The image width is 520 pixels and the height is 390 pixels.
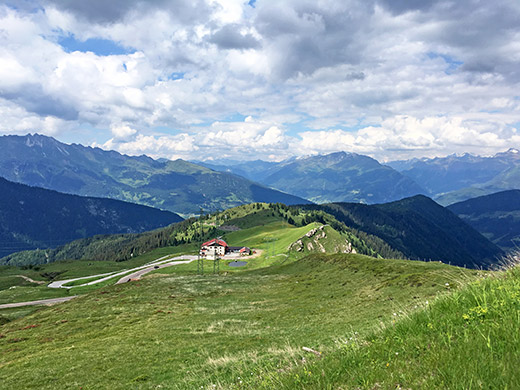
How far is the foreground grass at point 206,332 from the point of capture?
54.3 feet

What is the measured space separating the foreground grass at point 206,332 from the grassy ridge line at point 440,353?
1174 mm

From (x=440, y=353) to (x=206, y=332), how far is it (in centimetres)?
2950

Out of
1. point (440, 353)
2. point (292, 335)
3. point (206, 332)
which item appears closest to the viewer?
point (440, 353)

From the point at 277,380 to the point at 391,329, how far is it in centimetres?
433

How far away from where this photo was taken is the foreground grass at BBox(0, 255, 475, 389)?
16562 millimetres

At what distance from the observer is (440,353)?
20.5 feet

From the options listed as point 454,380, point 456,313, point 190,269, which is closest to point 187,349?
point 456,313

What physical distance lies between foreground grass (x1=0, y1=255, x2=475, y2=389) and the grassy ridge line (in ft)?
3.85

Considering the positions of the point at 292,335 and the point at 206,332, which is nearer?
the point at 292,335

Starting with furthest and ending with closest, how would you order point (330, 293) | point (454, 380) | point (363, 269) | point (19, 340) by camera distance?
point (363, 269)
point (330, 293)
point (19, 340)
point (454, 380)

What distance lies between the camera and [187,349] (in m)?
24.6

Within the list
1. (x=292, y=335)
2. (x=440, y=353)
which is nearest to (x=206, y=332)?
(x=292, y=335)

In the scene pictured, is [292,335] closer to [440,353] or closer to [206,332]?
[206,332]

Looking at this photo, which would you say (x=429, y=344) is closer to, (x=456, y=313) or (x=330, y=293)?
(x=456, y=313)
